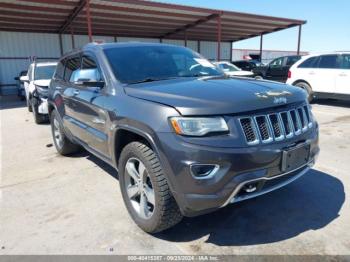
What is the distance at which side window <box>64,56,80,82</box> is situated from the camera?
4601 millimetres

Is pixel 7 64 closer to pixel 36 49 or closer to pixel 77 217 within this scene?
pixel 36 49

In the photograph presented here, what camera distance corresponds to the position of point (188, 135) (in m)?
2.42

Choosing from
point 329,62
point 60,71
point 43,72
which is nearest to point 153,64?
point 60,71

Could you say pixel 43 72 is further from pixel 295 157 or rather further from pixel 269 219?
pixel 295 157

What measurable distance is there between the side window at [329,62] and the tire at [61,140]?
27.6 ft

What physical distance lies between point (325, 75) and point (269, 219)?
8460mm

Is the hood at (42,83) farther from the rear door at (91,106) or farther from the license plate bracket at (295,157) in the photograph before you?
the license plate bracket at (295,157)

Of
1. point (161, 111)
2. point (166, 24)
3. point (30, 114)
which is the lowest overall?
point (30, 114)

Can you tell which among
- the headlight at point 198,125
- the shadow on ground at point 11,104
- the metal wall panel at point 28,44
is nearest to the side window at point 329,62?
the headlight at point 198,125

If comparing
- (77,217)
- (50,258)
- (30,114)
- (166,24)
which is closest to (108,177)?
(77,217)

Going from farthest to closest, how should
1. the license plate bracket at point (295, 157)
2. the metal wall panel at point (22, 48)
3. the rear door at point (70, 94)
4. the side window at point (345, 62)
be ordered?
the metal wall panel at point (22, 48)
the side window at point (345, 62)
the rear door at point (70, 94)
the license plate bracket at point (295, 157)

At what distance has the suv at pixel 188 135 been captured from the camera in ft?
7.89

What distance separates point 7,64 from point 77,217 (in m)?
20.1

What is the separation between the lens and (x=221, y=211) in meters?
3.39
